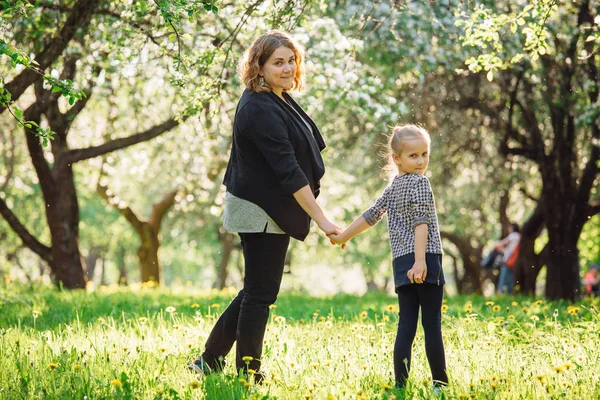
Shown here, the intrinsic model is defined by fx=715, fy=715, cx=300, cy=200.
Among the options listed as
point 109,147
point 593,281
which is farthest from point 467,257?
point 109,147

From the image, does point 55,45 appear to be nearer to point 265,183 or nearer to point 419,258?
point 265,183

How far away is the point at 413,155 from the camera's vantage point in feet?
13.0

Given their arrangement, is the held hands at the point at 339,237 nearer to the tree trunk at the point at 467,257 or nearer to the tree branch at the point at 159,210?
the tree branch at the point at 159,210

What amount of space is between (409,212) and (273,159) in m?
0.80

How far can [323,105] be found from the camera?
12281 mm

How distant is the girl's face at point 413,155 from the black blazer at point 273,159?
0.49 m

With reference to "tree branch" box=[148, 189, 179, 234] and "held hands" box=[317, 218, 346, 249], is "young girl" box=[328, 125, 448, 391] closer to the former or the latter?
"held hands" box=[317, 218, 346, 249]

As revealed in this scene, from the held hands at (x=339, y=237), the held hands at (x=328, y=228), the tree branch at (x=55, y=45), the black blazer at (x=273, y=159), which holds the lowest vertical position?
→ the held hands at (x=339, y=237)

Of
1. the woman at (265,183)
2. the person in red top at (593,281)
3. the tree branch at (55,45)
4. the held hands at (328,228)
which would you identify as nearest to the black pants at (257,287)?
the woman at (265,183)

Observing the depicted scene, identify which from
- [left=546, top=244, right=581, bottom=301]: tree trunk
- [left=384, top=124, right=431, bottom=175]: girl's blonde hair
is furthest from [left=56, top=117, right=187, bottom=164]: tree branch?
[left=384, top=124, right=431, bottom=175]: girl's blonde hair

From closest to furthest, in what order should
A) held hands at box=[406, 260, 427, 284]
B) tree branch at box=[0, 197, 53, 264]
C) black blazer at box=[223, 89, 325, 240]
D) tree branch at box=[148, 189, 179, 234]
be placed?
1. held hands at box=[406, 260, 427, 284]
2. black blazer at box=[223, 89, 325, 240]
3. tree branch at box=[0, 197, 53, 264]
4. tree branch at box=[148, 189, 179, 234]

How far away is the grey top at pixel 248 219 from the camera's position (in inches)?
155

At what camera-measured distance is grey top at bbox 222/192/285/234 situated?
393cm

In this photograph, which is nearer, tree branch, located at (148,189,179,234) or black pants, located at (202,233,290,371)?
black pants, located at (202,233,290,371)
